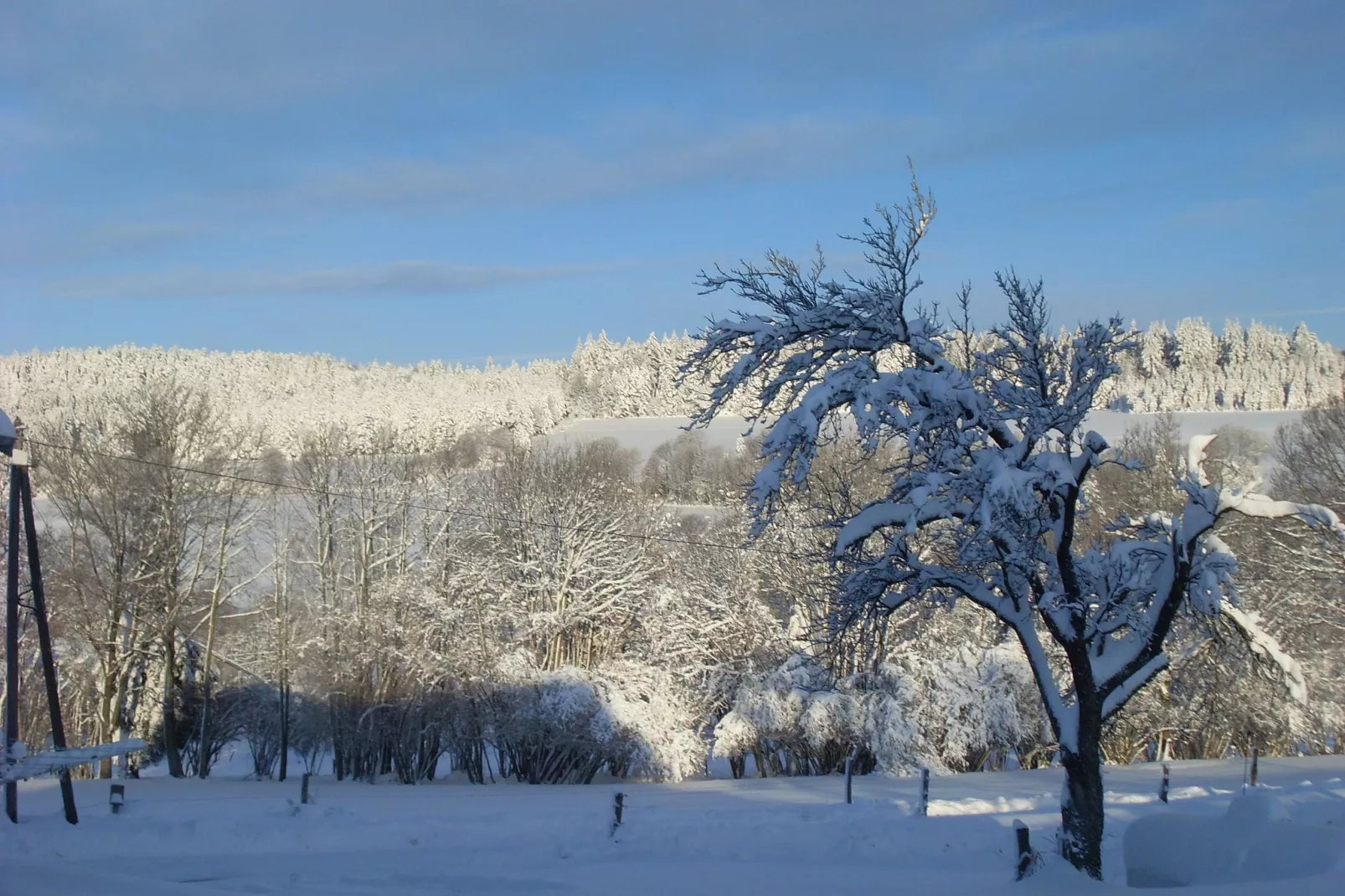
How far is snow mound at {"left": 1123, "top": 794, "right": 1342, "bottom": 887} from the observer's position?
8930mm

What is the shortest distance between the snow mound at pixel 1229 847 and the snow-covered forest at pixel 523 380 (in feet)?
228

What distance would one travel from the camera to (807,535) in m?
28.9

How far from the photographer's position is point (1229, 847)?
374 inches

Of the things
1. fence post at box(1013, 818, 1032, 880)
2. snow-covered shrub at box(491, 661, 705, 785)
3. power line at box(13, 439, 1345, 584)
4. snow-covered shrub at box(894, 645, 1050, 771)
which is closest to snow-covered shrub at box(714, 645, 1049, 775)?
snow-covered shrub at box(894, 645, 1050, 771)

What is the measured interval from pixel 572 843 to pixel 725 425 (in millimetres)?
94977

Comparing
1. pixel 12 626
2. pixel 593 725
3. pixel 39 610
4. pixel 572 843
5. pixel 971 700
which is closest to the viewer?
pixel 572 843

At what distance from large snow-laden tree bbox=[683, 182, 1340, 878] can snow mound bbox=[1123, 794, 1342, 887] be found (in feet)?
1.84

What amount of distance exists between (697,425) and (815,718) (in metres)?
18.5

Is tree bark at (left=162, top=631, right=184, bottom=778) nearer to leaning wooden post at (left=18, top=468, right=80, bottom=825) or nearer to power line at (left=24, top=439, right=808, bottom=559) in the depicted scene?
power line at (left=24, top=439, right=808, bottom=559)

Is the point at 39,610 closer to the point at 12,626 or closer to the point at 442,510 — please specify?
the point at 12,626

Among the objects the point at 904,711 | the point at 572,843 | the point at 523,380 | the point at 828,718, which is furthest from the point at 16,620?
the point at 523,380

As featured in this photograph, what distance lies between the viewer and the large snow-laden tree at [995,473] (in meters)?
9.42

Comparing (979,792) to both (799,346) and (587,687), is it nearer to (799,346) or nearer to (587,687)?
(587,687)

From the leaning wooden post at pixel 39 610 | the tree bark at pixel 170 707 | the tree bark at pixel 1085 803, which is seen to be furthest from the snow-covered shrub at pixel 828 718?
the leaning wooden post at pixel 39 610
